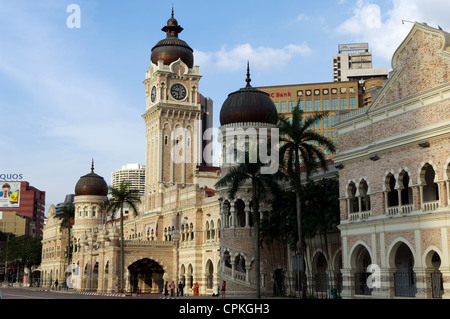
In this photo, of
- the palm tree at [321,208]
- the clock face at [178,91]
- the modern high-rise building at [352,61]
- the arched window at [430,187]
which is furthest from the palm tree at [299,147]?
the modern high-rise building at [352,61]

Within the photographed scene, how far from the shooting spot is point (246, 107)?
1933 inches

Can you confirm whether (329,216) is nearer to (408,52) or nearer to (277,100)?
(408,52)

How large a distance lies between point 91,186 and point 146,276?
25.8 meters

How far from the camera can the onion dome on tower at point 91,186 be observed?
87812 millimetres

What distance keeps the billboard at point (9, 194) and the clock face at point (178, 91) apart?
9177cm

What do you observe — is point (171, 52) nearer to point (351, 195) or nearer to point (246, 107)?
point (246, 107)

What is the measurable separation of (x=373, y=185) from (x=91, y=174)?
62.1m

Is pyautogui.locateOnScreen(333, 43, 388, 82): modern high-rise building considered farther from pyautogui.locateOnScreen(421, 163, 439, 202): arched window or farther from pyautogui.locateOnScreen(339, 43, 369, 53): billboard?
pyautogui.locateOnScreen(421, 163, 439, 202): arched window

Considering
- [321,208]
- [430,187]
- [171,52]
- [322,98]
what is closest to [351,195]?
[321,208]

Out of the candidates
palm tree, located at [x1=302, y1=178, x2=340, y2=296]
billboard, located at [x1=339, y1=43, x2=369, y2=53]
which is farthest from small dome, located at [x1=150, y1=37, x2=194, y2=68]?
billboard, located at [x1=339, y1=43, x2=369, y2=53]

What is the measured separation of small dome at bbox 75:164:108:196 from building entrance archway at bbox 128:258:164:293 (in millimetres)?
23846

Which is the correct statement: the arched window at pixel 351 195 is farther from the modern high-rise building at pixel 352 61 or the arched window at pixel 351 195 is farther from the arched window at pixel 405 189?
the modern high-rise building at pixel 352 61

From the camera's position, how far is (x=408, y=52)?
31.6 m
